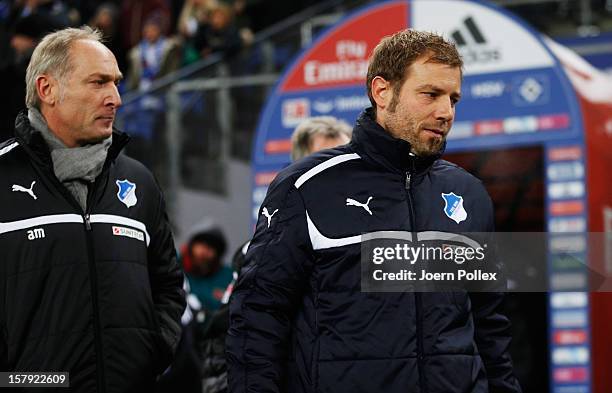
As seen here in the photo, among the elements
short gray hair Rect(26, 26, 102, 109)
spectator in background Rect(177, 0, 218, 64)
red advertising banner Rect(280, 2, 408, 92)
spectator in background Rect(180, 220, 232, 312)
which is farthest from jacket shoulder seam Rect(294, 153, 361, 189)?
spectator in background Rect(177, 0, 218, 64)

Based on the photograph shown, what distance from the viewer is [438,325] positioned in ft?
11.7

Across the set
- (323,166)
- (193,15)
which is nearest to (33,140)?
(323,166)

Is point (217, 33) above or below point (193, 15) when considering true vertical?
below

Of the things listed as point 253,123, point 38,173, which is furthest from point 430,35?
point 253,123

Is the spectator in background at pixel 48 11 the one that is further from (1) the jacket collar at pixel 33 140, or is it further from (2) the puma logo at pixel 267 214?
(2) the puma logo at pixel 267 214

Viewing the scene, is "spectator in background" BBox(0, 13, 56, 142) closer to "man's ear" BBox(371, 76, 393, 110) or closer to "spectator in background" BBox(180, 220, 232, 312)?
"spectator in background" BBox(180, 220, 232, 312)

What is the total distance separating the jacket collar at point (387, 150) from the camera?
3686 mm

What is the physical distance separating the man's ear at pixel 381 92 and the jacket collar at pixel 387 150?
7cm

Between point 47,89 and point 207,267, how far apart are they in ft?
17.1

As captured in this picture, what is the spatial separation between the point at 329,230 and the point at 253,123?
772 cm

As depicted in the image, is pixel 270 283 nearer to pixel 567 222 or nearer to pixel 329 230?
pixel 329 230

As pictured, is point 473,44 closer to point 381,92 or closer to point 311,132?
point 311,132

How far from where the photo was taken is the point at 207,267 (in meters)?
9.45

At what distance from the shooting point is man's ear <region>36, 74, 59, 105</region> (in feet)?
14.1
